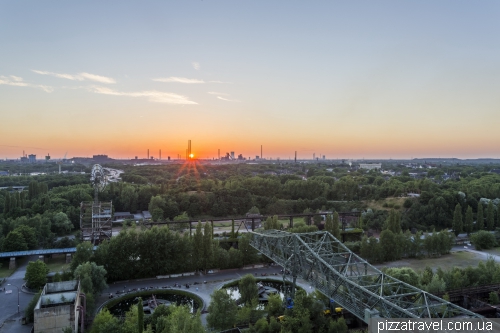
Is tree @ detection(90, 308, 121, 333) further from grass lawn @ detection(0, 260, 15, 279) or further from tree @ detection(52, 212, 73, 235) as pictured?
tree @ detection(52, 212, 73, 235)

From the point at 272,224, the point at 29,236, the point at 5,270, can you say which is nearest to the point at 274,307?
the point at 272,224

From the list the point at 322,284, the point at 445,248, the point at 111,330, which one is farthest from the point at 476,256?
the point at 111,330

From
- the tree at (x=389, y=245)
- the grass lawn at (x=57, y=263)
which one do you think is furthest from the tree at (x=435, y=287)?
the grass lawn at (x=57, y=263)

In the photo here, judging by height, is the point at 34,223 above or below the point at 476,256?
above

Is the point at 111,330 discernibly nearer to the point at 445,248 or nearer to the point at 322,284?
the point at 322,284

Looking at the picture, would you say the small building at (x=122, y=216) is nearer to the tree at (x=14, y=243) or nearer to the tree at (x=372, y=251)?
the tree at (x=14, y=243)

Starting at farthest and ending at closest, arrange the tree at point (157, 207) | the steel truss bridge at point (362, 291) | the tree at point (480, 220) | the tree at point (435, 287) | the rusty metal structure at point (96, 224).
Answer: the tree at point (157, 207) < the tree at point (480, 220) < the rusty metal structure at point (96, 224) < the tree at point (435, 287) < the steel truss bridge at point (362, 291)

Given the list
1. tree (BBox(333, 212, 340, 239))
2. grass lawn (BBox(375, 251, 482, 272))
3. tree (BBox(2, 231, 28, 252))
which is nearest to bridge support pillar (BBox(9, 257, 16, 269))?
tree (BBox(2, 231, 28, 252))
